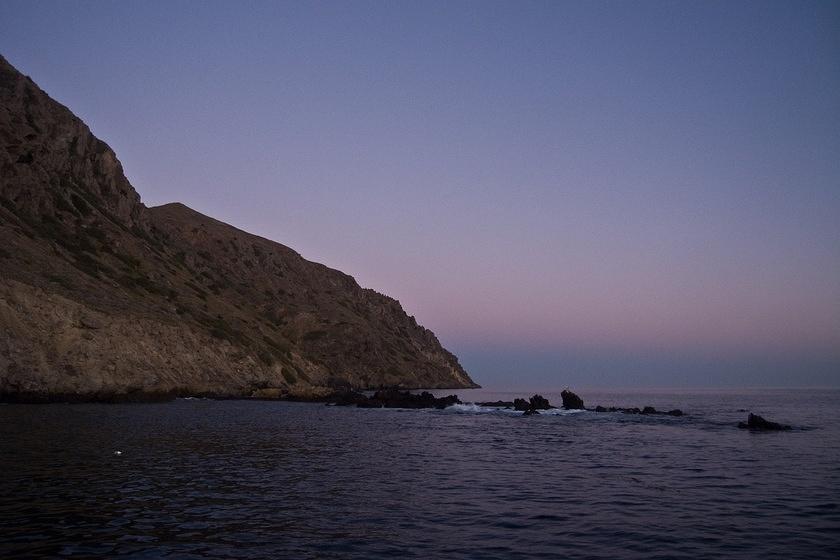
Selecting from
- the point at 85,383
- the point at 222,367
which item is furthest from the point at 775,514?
the point at 222,367

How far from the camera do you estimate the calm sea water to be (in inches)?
639

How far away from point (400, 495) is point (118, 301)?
74.1 m

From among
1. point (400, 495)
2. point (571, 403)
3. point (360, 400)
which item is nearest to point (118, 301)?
point (360, 400)

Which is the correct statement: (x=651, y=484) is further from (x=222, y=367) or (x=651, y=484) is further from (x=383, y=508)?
(x=222, y=367)

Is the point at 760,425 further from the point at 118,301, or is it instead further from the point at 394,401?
the point at 118,301

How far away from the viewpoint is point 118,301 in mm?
84250

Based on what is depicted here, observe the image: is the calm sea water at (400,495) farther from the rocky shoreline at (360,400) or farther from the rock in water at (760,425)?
the rocky shoreline at (360,400)

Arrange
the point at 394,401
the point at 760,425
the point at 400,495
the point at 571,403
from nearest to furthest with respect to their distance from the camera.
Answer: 1. the point at 400,495
2. the point at 760,425
3. the point at 571,403
4. the point at 394,401

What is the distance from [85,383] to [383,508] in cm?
5952

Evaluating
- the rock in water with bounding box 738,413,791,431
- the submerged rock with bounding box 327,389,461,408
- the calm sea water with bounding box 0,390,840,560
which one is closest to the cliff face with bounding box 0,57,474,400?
the submerged rock with bounding box 327,389,461,408

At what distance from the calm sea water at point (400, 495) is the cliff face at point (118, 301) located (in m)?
24.9

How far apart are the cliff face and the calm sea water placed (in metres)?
24.9

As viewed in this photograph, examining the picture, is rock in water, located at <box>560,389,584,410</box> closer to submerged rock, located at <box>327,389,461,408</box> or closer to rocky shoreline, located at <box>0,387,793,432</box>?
rocky shoreline, located at <box>0,387,793,432</box>

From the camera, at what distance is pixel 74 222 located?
111000 mm
